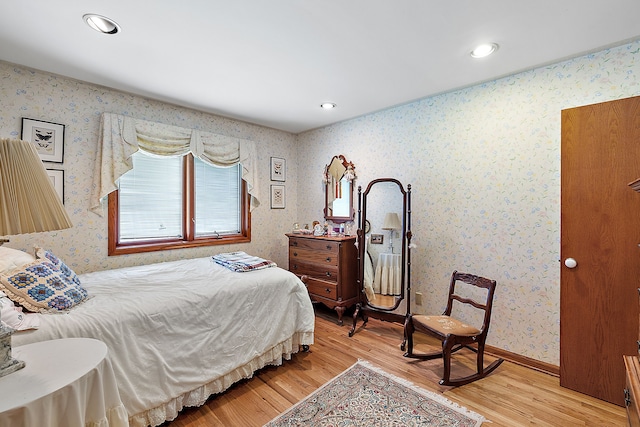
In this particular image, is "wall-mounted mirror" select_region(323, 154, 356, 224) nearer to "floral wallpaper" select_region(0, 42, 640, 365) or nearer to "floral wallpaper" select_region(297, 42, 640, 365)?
"floral wallpaper" select_region(0, 42, 640, 365)

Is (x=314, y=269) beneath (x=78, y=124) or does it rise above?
beneath

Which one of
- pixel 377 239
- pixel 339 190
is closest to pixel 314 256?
pixel 377 239

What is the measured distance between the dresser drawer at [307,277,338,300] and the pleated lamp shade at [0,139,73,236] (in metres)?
2.69

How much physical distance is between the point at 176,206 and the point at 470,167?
3222 mm

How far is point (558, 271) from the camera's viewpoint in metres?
2.32

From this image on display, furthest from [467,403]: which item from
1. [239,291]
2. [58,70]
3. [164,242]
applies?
[58,70]

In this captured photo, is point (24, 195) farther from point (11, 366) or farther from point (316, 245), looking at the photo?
point (316, 245)

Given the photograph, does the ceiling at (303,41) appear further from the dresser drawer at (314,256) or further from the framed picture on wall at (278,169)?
the dresser drawer at (314,256)

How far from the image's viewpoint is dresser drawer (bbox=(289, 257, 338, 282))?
335 centimetres

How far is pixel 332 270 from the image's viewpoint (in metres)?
3.35

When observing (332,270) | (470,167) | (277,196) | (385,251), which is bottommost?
(332,270)

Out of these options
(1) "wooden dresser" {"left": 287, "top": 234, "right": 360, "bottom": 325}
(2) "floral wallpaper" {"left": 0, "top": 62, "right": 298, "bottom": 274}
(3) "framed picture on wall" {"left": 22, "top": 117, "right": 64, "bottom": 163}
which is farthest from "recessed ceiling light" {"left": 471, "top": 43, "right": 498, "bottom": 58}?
(3) "framed picture on wall" {"left": 22, "top": 117, "right": 64, "bottom": 163}

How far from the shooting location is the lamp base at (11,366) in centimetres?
101

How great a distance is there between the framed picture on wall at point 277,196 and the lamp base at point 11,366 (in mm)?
3241
